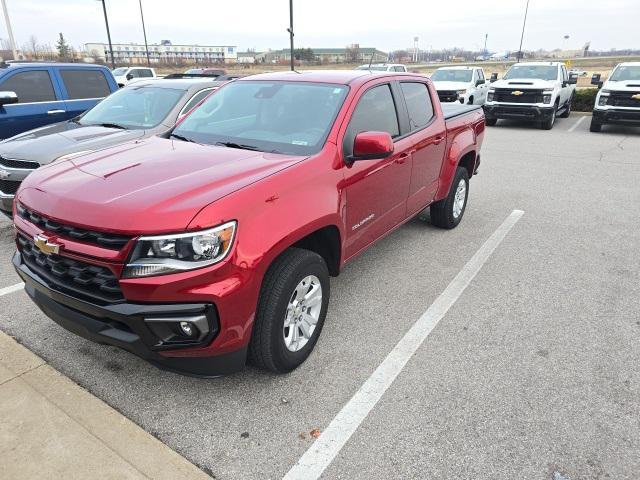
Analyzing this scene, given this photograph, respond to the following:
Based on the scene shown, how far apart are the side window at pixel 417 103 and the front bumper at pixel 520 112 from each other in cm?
1066

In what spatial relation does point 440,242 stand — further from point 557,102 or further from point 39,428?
point 557,102

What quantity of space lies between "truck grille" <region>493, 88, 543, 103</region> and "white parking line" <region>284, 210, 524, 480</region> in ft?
37.5

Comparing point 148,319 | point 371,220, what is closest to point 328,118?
point 371,220

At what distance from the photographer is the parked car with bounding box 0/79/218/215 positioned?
487 cm

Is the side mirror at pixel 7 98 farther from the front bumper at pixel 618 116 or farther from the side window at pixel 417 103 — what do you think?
the front bumper at pixel 618 116

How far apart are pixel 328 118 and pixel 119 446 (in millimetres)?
2417

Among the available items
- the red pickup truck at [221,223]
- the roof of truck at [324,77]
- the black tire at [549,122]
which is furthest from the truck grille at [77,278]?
the black tire at [549,122]

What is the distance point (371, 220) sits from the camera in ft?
12.3

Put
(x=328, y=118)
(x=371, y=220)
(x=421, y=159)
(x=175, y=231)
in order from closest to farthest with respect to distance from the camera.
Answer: (x=175, y=231)
(x=328, y=118)
(x=371, y=220)
(x=421, y=159)

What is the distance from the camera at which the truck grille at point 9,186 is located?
486cm

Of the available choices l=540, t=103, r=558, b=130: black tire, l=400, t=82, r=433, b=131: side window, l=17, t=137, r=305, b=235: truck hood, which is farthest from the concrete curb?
l=540, t=103, r=558, b=130: black tire

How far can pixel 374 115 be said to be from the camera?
380cm

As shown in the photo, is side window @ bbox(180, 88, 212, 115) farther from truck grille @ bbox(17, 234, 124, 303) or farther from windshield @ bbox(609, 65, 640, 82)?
windshield @ bbox(609, 65, 640, 82)

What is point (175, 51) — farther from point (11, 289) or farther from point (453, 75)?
point (11, 289)
